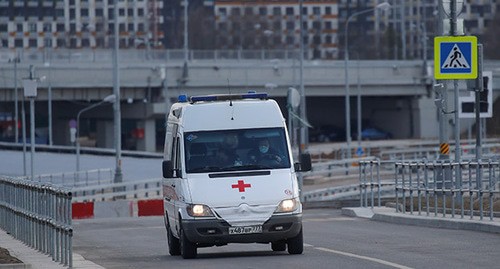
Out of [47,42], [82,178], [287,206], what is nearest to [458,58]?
[287,206]

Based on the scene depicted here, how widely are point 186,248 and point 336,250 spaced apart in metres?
2.24

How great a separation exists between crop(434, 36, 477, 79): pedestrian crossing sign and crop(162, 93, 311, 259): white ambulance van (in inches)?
381

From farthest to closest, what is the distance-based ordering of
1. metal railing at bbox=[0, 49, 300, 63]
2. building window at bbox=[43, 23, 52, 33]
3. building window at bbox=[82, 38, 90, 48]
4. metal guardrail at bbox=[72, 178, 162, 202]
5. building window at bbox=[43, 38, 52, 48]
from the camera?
building window at bbox=[82, 38, 90, 48], building window at bbox=[43, 23, 52, 33], building window at bbox=[43, 38, 52, 48], metal railing at bbox=[0, 49, 300, 63], metal guardrail at bbox=[72, 178, 162, 202]

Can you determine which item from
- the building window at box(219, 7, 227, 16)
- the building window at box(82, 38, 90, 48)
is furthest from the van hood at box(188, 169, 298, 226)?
the building window at box(219, 7, 227, 16)

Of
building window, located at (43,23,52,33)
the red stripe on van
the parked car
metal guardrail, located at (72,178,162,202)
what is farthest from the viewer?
building window, located at (43,23,52,33)

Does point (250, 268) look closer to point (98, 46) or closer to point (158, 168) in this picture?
point (158, 168)

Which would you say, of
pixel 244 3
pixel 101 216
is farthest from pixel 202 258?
pixel 244 3

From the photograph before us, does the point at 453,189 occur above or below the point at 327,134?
above

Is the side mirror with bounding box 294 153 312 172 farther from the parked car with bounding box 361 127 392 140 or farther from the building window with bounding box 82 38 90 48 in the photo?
the building window with bounding box 82 38 90 48

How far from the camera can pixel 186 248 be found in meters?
20.6

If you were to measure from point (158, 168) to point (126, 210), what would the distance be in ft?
83.6

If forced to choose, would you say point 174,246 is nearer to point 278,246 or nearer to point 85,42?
point 278,246

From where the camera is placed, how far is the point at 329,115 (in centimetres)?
12231

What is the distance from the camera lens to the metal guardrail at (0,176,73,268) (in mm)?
18961
